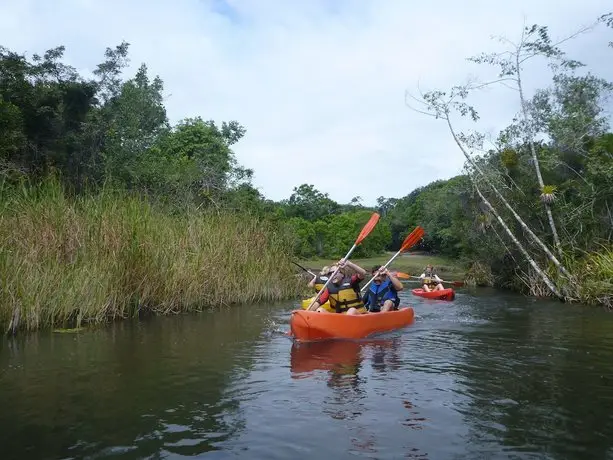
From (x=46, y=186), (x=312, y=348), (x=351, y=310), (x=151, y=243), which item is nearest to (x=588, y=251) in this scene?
(x=351, y=310)

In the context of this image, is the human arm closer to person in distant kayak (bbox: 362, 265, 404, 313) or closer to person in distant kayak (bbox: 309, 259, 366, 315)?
person in distant kayak (bbox: 362, 265, 404, 313)

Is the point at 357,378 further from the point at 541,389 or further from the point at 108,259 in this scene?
the point at 108,259

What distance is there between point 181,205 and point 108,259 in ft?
11.6

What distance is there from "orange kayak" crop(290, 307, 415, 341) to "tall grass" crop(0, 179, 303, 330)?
9.53 ft

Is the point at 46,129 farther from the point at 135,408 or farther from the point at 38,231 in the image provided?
the point at 135,408

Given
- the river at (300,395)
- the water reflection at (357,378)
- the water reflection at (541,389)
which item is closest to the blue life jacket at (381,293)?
the river at (300,395)

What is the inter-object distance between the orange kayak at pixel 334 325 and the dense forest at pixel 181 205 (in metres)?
3.00

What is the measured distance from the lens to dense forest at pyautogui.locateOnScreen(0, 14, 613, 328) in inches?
333

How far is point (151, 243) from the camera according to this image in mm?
9539

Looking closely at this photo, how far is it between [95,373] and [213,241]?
565 cm

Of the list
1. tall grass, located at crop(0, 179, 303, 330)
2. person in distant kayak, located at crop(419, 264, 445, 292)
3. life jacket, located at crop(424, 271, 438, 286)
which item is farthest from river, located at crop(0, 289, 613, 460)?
life jacket, located at crop(424, 271, 438, 286)

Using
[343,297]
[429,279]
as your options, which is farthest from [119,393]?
[429,279]

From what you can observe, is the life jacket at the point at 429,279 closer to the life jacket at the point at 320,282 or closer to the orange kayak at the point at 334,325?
the life jacket at the point at 320,282

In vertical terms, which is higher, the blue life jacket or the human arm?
the human arm
